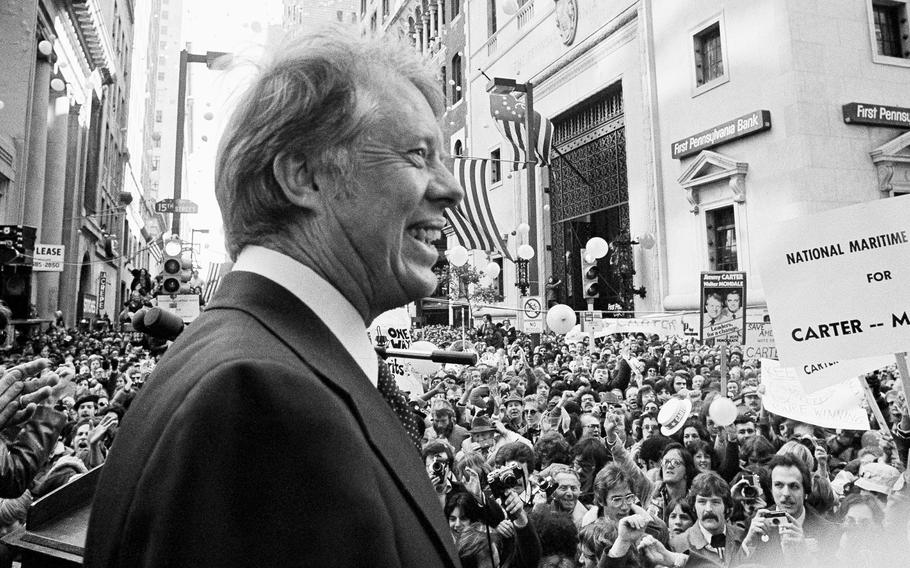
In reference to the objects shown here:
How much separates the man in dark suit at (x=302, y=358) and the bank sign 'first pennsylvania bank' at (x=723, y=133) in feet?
53.9

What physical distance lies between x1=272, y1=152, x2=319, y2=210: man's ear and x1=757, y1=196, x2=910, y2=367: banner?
105 inches

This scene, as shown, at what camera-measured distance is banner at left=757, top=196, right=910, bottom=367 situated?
3.14m

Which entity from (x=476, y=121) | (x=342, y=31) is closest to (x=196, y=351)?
(x=342, y=31)

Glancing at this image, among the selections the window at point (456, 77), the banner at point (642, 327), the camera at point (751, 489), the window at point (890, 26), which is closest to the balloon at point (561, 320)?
the banner at point (642, 327)

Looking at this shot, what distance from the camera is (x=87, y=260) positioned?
108 feet

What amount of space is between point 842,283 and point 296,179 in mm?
2998

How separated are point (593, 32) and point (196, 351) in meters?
24.6

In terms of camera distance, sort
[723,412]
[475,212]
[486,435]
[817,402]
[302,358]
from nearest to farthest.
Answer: [302,358] → [817,402] → [723,412] → [486,435] → [475,212]

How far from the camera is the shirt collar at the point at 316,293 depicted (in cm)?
114

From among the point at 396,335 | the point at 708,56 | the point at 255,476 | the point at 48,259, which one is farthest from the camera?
the point at 708,56

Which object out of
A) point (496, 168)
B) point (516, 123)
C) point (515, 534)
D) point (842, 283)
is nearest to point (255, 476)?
point (515, 534)

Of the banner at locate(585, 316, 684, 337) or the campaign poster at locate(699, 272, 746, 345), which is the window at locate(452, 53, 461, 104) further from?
the campaign poster at locate(699, 272, 746, 345)

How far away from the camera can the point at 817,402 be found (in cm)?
473

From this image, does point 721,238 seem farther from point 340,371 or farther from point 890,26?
point 340,371
